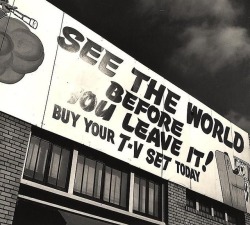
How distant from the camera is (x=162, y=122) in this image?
38.2 ft

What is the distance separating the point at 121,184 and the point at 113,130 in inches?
61.0

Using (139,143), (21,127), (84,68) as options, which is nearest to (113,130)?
(139,143)

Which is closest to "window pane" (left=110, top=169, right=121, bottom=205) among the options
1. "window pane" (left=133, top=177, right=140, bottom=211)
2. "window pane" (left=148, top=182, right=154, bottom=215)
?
"window pane" (left=133, top=177, right=140, bottom=211)

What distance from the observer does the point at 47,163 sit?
842 cm

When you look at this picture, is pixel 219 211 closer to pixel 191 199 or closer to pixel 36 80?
pixel 191 199

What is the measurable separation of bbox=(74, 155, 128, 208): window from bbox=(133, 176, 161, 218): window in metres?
0.43

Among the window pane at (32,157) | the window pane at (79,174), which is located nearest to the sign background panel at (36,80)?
the window pane at (32,157)

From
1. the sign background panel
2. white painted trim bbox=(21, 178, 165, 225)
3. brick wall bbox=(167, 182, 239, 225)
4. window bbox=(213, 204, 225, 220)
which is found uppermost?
the sign background panel

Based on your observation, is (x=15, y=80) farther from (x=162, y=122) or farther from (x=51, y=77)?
(x=162, y=122)

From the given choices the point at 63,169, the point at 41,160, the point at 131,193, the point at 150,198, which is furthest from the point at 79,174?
the point at 150,198

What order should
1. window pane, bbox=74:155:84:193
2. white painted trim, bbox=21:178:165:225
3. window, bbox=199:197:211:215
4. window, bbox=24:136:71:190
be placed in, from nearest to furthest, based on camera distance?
white painted trim, bbox=21:178:165:225 < window, bbox=24:136:71:190 < window pane, bbox=74:155:84:193 < window, bbox=199:197:211:215

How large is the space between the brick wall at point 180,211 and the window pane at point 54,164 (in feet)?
13.0

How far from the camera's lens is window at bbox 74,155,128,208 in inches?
353

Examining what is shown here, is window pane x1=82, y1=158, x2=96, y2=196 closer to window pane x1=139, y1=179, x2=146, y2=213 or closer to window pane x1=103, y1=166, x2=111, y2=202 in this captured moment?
window pane x1=103, y1=166, x2=111, y2=202
